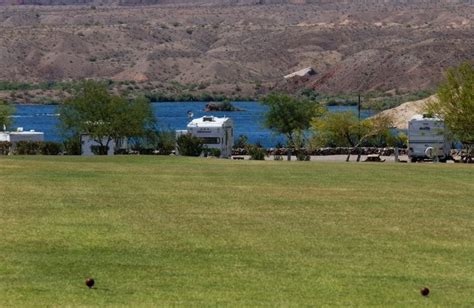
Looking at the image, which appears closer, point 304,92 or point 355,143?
point 355,143

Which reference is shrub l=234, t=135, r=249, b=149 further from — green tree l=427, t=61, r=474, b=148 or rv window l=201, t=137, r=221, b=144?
green tree l=427, t=61, r=474, b=148

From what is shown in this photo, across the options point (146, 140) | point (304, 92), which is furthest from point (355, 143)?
point (304, 92)

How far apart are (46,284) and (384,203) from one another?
1149 cm

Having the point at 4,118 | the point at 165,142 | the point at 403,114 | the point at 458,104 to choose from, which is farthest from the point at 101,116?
the point at 403,114

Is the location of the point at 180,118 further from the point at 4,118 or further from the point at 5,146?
the point at 5,146

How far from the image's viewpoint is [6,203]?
23547 millimetres

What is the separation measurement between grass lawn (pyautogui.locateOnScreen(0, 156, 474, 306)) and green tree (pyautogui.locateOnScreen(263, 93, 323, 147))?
55.5 meters

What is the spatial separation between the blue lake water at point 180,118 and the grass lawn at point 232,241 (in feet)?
219

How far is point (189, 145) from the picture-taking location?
68.7 metres

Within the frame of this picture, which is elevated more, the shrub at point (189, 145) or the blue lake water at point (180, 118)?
the blue lake water at point (180, 118)

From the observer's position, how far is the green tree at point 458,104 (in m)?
56.5

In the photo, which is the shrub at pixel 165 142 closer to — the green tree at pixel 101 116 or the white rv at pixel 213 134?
the green tree at pixel 101 116

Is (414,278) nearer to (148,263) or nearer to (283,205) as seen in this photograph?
(148,263)

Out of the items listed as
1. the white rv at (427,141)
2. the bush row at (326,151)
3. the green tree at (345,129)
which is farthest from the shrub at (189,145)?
the green tree at (345,129)
